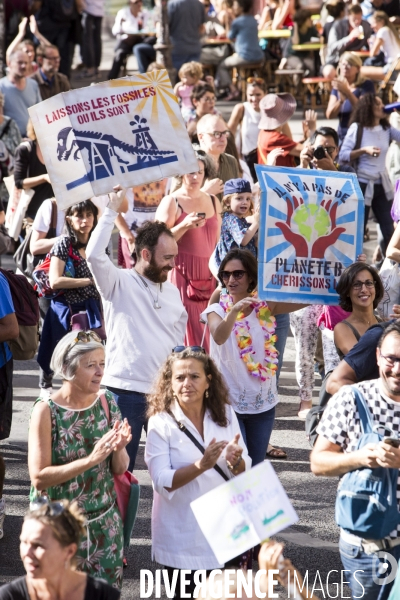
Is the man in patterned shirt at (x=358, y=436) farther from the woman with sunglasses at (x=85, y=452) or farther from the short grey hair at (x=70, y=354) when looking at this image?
the short grey hair at (x=70, y=354)

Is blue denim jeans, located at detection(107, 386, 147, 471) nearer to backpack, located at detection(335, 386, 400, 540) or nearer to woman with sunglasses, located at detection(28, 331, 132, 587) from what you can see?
woman with sunglasses, located at detection(28, 331, 132, 587)

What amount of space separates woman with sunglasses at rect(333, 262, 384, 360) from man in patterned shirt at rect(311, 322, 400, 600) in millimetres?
1642

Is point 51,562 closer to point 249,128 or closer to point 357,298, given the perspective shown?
point 357,298

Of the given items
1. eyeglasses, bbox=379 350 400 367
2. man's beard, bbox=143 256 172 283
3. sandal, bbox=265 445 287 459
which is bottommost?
sandal, bbox=265 445 287 459

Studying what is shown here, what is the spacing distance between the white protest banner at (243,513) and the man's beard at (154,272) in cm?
197

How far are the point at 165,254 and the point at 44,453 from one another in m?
1.52

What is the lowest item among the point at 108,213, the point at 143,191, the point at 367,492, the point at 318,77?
the point at 318,77

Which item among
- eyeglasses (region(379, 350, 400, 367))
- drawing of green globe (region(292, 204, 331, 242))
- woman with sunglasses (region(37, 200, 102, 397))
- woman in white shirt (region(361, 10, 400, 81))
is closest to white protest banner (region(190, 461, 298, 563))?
eyeglasses (region(379, 350, 400, 367))

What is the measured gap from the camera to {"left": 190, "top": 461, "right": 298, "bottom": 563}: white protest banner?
382 centimetres

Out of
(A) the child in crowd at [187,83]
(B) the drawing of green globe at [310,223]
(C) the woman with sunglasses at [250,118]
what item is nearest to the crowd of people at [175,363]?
(B) the drawing of green globe at [310,223]

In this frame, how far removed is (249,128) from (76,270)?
4989mm

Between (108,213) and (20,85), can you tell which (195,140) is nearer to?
(20,85)

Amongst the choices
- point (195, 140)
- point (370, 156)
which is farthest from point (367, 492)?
point (370, 156)

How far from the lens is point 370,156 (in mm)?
10906
